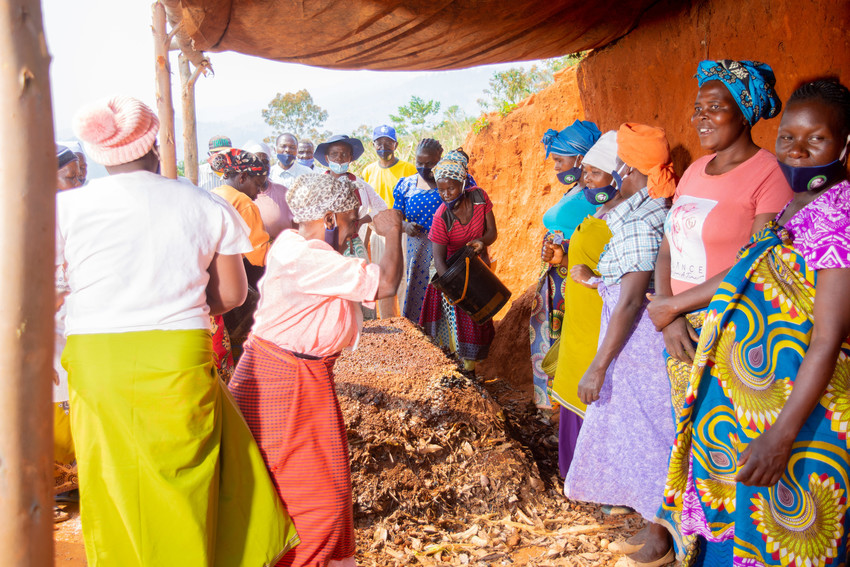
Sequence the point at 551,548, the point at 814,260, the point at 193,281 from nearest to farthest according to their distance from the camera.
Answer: the point at 814,260
the point at 193,281
the point at 551,548

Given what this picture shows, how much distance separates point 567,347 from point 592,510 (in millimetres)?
986

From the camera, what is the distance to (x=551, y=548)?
329 centimetres

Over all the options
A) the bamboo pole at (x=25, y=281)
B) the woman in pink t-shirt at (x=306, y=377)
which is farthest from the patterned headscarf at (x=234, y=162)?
the bamboo pole at (x=25, y=281)

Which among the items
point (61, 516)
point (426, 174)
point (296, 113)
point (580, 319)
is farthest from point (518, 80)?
point (296, 113)

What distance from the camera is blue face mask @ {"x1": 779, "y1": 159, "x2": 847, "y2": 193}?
193 centimetres

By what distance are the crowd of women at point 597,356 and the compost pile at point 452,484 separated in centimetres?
58

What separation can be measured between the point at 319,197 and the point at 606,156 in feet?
5.36

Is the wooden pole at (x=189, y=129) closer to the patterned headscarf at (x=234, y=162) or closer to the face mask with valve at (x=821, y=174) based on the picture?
the patterned headscarf at (x=234, y=162)

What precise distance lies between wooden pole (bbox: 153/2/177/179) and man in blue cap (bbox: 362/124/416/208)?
339 cm

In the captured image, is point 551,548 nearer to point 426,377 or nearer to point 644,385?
point 644,385

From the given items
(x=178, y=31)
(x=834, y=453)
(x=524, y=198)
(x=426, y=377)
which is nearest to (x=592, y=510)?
(x=426, y=377)

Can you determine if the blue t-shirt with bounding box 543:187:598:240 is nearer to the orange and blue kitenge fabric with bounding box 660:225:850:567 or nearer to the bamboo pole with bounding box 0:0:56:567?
the orange and blue kitenge fabric with bounding box 660:225:850:567

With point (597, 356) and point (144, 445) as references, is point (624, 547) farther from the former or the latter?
point (144, 445)

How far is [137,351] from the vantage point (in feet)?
6.82
